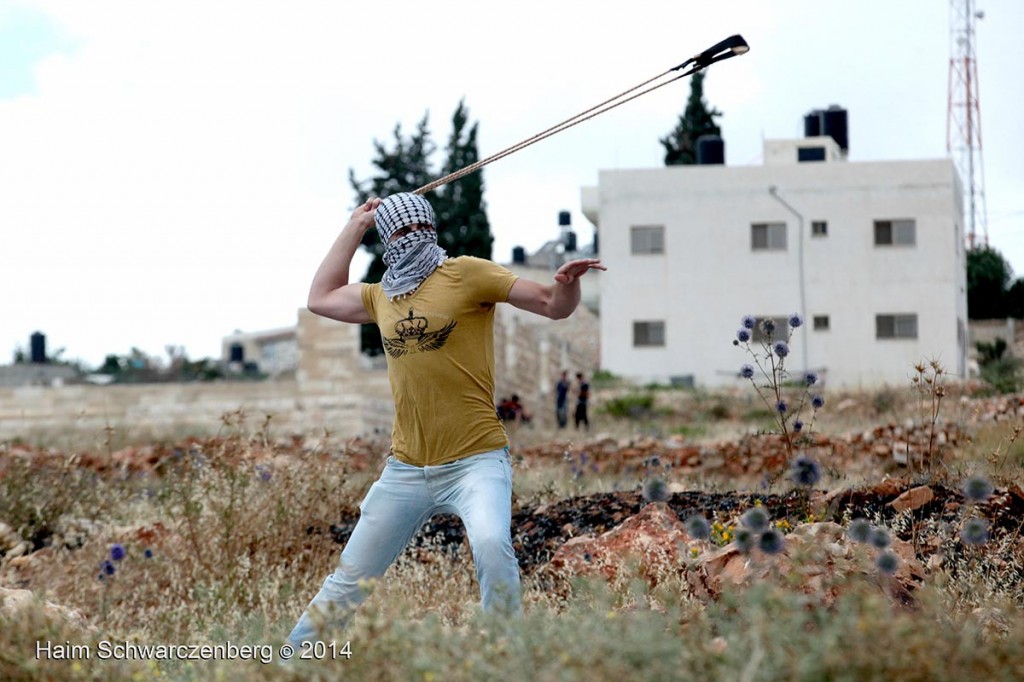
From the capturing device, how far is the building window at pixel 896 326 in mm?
38969

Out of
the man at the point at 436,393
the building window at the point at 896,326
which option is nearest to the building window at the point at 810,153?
the building window at the point at 896,326

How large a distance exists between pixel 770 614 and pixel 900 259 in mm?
36787

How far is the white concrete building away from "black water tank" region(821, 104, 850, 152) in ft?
27.4

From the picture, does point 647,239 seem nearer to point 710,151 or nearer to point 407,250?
point 710,151

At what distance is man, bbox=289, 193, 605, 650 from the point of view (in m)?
5.36

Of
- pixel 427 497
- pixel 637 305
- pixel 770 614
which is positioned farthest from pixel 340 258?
pixel 637 305

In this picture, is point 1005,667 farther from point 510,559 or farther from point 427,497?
point 427,497

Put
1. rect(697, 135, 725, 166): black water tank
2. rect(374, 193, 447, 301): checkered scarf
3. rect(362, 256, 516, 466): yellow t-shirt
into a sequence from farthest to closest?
rect(697, 135, 725, 166): black water tank
rect(374, 193, 447, 301): checkered scarf
rect(362, 256, 516, 466): yellow t-shirt

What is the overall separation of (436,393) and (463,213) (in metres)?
37.2

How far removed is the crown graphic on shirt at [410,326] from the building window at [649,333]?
112ft

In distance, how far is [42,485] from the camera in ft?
35.4

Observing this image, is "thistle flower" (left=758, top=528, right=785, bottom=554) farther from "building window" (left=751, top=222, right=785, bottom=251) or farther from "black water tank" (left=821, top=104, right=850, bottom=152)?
"black water tank" (left=821, top=104, right=850, bottom=152)

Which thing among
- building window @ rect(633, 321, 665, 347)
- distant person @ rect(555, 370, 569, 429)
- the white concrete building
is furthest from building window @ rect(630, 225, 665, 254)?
distant person @ rect(555, 370, 569, 429)

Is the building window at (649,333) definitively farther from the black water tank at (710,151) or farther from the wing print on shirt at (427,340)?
the wing print on shirt at (427,340)
